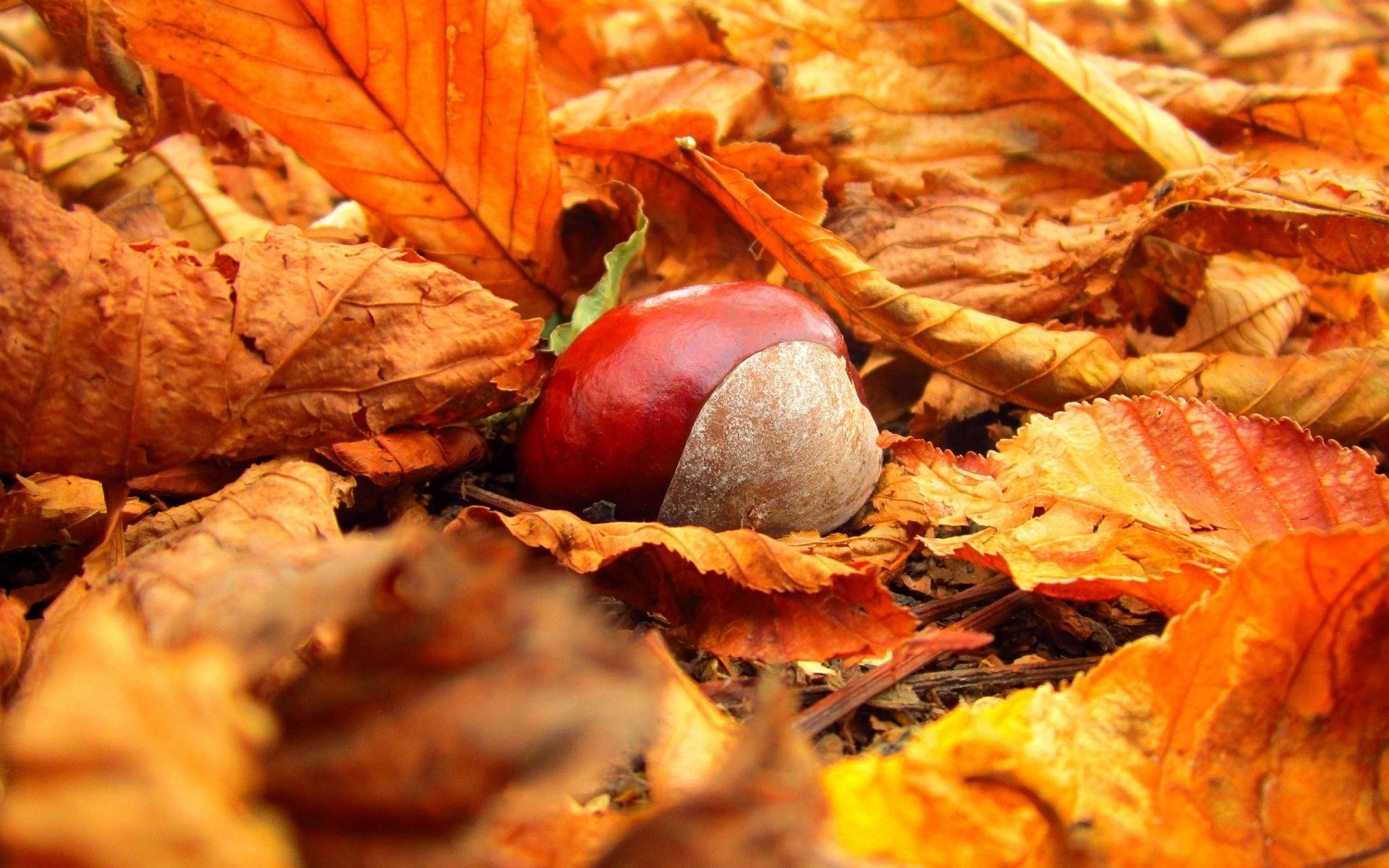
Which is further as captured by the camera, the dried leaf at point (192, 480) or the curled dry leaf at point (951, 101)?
the curled dry leaf at point (951, 101)

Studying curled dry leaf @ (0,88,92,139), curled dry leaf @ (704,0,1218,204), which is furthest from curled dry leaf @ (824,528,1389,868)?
curled dry leaf @ (0,88,92,139)

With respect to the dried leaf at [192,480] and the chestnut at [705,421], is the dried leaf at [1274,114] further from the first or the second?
the dried leaf at [192,480]

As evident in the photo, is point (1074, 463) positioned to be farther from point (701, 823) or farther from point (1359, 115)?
point (1359, 115)

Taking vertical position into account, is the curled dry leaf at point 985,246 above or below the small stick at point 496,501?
above

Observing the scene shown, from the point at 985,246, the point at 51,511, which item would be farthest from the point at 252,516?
the point at 985,246

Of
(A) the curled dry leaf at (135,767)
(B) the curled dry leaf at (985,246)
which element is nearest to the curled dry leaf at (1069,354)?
(B) the curled dry leaf at (985,246)

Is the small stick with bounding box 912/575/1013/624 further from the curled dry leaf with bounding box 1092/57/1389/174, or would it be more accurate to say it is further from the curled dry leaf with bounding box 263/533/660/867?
the curled dry leaf with bounding box 1092/57/1389/174

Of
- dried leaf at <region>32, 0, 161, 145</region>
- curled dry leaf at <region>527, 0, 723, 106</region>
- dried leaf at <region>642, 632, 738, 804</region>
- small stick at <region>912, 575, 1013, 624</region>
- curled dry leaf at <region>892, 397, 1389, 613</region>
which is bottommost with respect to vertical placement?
small stick at <region>912, 575, 1013, 624</region>
